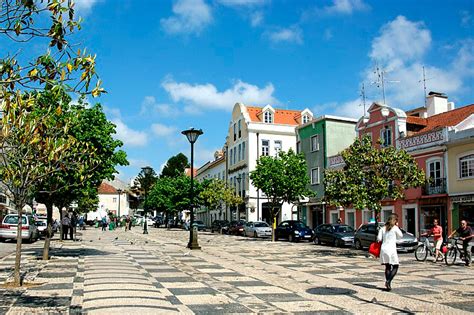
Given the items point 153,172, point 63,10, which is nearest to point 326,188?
point 63,10

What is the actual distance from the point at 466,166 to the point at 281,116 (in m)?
32.5

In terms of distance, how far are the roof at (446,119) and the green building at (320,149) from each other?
9.22 metres

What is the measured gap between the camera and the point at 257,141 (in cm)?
5728

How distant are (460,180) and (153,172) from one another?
98.6m

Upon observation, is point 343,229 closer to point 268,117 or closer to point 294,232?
point 294,232

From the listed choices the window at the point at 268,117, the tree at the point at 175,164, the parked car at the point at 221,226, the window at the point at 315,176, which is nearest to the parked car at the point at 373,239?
the window at the point at 315,176

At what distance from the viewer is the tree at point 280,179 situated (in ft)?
119

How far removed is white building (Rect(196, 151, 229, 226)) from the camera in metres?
69.0

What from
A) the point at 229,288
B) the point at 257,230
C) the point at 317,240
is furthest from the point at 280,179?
the point at 229,288

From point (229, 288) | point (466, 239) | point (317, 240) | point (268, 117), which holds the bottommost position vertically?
point (229, 288)

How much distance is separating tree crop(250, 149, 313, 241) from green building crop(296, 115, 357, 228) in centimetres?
676

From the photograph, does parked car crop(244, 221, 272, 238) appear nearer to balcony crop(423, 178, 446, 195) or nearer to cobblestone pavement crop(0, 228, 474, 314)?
balcony crop(423, 178, 446, 195)

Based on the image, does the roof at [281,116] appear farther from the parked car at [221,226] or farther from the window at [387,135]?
the window at [387,135]

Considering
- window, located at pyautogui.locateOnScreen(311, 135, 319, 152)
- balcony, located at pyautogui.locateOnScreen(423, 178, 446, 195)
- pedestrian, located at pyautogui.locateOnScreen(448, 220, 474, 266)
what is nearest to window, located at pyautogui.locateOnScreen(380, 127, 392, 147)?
balcony, located at pyautogui.locateOnScreen(423, 178, 446, 195)
